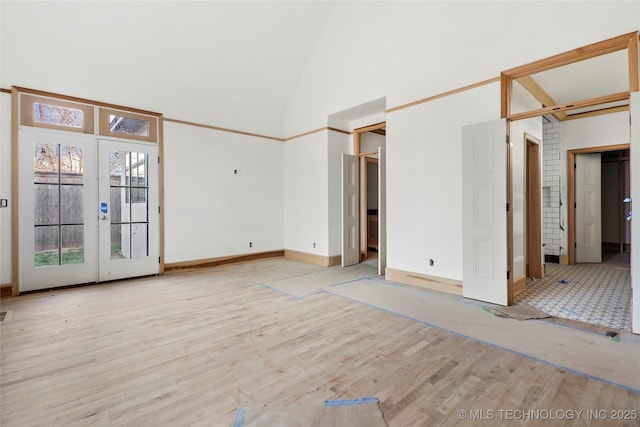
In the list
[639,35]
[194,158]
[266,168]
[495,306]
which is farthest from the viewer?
[266,168]

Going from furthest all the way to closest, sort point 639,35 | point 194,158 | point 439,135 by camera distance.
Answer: point 194,158
point 439,135
point 639,35

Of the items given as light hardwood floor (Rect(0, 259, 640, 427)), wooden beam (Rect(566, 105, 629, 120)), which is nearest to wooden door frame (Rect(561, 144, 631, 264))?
wooden beam (Rect(566, 105, 629, 120))

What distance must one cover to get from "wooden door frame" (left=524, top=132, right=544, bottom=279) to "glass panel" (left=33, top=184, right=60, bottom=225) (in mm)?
6808

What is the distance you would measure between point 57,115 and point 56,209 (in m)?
1.32

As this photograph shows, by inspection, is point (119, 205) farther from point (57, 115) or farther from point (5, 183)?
point (57, 115)

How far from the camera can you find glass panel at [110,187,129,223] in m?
4.68

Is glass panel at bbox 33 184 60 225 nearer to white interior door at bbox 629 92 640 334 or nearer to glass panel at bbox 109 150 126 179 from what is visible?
glass panel at bbox 109 150 126 179

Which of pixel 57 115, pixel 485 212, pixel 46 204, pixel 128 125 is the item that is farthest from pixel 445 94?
pixel 46 204

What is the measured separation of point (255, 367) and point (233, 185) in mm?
4420

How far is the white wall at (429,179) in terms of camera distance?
3930 mm

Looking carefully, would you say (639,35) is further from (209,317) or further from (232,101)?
(232,101)

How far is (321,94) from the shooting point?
19.4ft

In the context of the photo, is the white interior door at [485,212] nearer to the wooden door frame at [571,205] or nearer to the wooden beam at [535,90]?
the wooden beam at [535,90]

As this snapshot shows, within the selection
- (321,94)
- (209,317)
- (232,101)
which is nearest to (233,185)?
(232,101)
